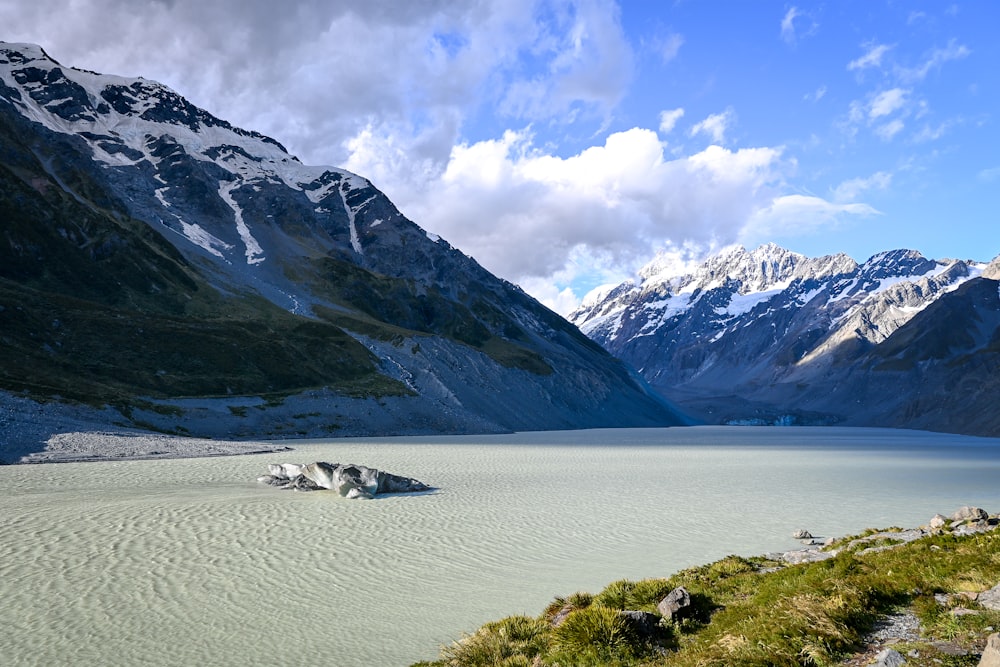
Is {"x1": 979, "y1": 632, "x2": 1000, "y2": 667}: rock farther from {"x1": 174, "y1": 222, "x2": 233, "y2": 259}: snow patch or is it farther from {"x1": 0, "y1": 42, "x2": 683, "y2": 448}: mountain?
{"x1": 174, "y1": 222, "x2": 233, "y2": 259}: snow patch

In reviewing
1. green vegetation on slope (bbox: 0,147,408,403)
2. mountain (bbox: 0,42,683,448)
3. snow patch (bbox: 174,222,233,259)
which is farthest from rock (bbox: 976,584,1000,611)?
snow patch (bbox: 174,222,233,259)

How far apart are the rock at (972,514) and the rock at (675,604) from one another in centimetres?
1551

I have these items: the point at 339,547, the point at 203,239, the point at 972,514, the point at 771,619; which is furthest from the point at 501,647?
the point at 203,239

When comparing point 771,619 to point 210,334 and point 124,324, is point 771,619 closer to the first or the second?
point 124,324

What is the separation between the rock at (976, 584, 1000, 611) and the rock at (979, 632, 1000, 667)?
3139mm

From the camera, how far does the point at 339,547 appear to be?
25625 mm

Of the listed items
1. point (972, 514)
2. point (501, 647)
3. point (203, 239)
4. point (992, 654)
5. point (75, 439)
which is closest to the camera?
point (992, 654)

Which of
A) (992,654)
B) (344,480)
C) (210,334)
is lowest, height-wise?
(344,480)

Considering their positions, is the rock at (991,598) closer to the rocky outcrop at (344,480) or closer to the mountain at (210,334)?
the rocky outcrop at (344,480)

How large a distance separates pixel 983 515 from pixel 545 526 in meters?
16.5

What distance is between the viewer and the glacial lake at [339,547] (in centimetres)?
1573

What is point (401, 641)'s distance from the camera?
1550 cm

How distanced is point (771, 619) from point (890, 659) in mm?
2316

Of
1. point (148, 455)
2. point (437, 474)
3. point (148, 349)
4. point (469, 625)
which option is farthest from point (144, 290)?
point (469, 625)
